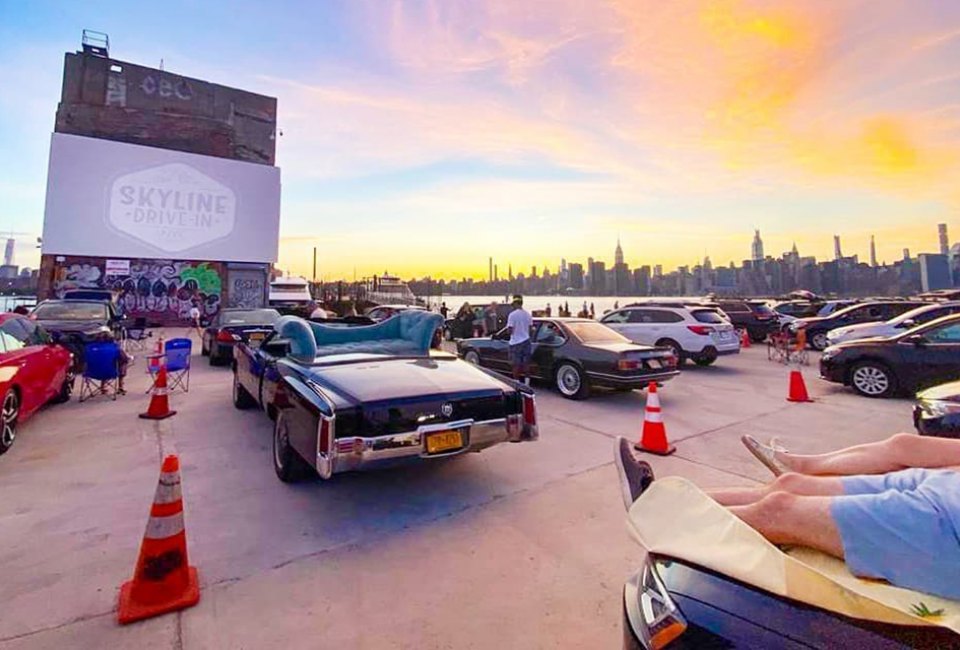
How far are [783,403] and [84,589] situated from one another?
8.38 m

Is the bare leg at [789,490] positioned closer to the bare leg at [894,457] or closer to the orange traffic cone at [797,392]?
the bare leg at [894,457]

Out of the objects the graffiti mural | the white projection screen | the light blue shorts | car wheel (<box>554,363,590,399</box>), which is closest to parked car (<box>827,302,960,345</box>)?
car wheel (<box>554,363,590,399</box>)

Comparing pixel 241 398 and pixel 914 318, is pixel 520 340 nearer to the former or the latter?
pixel 241 398

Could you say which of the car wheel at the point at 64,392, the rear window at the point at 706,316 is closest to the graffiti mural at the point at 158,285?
the car wheel at the point at 64,392

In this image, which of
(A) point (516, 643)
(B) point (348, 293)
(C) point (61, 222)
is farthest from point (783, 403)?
(B) point (348, 293)

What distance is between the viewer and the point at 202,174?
2414 cm

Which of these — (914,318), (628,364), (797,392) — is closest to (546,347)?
(628,364)

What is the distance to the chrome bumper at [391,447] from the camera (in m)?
3.12

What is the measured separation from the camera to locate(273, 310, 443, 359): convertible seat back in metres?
4.41

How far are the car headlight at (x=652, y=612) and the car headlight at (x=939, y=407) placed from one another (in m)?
4.58

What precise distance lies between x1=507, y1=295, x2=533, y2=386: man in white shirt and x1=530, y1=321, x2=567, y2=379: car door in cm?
13

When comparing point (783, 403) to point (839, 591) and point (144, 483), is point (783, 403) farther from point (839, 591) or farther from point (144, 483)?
point (144, 483)

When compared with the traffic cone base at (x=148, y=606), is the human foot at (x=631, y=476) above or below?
above

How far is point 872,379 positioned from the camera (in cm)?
760
